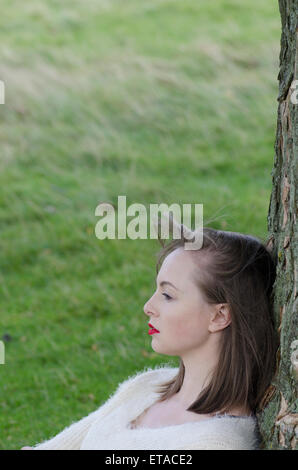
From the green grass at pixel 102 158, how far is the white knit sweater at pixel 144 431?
0.72 meters

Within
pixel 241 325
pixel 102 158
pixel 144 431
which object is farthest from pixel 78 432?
pixel 102 158

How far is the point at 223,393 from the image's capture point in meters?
2.29

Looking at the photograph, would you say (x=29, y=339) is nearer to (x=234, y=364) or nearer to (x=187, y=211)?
(x=187, y=211)

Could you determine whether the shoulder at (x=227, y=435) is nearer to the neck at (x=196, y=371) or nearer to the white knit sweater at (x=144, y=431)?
the white knit sweater at (x=144, y=431)

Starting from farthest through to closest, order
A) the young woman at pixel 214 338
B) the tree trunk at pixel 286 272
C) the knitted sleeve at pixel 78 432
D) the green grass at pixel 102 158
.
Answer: the green grass at pixel 102 158
the knitted sleeve at pixel 78 432
the young woman at pixel 214 338
the tree trunk at pixel 286 272

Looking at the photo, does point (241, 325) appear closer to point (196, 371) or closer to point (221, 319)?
point (221, 319)

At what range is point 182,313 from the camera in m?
2.33

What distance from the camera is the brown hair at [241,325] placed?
2287 mm

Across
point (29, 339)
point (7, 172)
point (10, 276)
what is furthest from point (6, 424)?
point (7, 172)

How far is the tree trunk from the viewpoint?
215cm

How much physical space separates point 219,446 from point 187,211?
12.7 feet

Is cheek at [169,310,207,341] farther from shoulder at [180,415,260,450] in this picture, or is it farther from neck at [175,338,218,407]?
shoulder at [180,415,260,450]

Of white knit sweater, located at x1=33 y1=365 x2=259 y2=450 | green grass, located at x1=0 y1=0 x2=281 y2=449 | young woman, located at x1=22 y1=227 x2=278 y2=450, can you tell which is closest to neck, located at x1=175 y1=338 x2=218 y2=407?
young woman, located at x1=22 y1=227 x2=278 y2=450

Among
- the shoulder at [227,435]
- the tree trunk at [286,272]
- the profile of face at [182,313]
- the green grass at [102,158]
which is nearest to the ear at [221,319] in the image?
the profile of face at [182,313]
